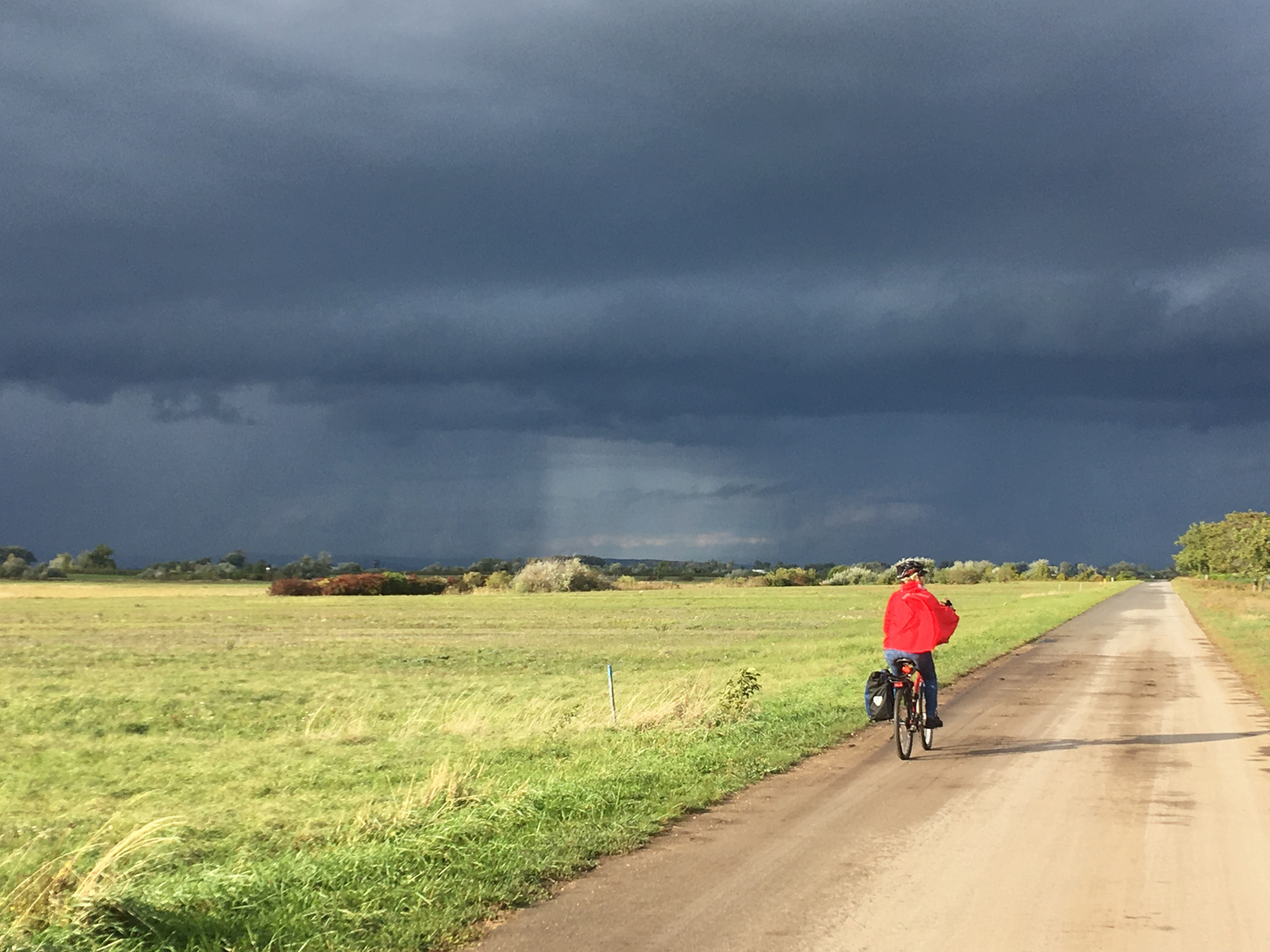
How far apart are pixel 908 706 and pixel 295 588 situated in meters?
102

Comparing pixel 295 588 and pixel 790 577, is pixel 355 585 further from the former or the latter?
pixel 790 577

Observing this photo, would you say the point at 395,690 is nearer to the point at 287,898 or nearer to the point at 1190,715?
the point at 1190,715

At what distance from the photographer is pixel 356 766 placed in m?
16.8

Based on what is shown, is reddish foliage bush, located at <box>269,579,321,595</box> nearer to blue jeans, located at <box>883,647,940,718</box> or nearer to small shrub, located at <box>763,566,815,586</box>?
small shrub, located at <box>763,566,815,586</box>

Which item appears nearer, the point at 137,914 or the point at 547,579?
the point at 137,914

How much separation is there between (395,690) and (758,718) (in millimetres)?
12912

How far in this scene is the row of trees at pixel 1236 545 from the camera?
10575 centimetres

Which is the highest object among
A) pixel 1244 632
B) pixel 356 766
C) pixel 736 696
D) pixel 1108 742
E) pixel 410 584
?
pixel 410 584

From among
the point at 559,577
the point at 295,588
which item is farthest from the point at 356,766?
the point at 559,577

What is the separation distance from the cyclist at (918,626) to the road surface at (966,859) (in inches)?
40.8

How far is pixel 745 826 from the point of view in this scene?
386 inches

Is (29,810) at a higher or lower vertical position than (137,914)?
lower

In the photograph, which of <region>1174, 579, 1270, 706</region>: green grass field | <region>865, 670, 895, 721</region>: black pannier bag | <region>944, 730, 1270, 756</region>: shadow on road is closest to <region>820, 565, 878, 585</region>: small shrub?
<region>1174, 579, 1270, 706</region>: green grass field

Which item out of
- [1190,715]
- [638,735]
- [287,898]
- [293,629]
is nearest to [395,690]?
[638,735]
